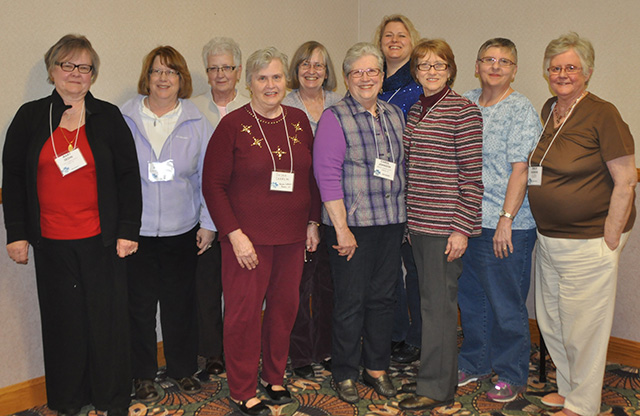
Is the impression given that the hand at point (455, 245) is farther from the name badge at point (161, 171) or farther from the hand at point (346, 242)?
the name badge at point (161, 171)

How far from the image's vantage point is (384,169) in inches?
98.6

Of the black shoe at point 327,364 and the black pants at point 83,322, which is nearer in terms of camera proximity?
the black pants at point 83,322

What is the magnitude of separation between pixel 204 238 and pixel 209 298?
400 millimetres

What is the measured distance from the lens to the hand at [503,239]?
2.61 m

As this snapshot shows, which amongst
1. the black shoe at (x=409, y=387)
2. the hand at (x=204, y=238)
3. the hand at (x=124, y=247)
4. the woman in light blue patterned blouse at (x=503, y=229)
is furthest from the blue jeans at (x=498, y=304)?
the hand at (x=124, y=247)

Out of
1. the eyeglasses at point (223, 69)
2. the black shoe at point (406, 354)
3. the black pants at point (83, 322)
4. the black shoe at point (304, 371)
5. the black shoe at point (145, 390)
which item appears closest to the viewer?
the black pants at point (83, 322)

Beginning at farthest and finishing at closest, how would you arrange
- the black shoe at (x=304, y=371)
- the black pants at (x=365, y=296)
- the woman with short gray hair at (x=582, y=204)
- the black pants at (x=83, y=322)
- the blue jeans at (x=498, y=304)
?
the black shoe at (x=304, y=371)
the blue jeans at (x=498, y=304)
the black pants at (x=365, y=296)
the black pants at (x=83, y=322)
the woman with short gray hair at (x=582, y=204)

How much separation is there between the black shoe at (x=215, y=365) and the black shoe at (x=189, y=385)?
15 cm

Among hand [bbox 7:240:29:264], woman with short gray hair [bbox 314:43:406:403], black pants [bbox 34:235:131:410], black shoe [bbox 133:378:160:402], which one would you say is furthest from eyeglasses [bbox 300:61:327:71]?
black shoe [bbox 133:378:160:402]

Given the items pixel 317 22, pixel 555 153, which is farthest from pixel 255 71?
pixel 317 22

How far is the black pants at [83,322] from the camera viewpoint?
97.8 inches

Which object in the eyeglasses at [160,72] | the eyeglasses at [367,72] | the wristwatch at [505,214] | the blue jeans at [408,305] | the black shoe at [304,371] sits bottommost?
the black shoe at [304,371]

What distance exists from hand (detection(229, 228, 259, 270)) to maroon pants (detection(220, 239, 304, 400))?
0.20ft

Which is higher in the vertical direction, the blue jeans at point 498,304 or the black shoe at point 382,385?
the blue jeans at point 498,304
